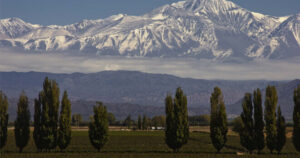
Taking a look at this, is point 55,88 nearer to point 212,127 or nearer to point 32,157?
point 32,157

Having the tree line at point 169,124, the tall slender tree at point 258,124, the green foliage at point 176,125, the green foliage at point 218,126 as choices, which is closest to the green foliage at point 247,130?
the tree line at point 169,124

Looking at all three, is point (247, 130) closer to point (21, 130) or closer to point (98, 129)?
point (98, 129)

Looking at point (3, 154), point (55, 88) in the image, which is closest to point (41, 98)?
point (55, 88)

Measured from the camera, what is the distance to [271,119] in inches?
5556

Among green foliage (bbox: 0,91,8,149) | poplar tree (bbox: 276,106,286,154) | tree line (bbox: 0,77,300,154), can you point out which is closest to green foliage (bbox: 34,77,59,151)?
tree line (bbox: 0,77,300,154)

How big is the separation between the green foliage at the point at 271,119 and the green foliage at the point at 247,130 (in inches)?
134

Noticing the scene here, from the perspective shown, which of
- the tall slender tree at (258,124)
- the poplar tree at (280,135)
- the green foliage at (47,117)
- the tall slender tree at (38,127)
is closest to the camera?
the green foliage at (47,117)

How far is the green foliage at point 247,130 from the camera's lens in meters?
140

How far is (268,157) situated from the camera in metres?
130

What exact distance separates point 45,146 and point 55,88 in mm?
13586

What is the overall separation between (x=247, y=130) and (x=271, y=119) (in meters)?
6.06

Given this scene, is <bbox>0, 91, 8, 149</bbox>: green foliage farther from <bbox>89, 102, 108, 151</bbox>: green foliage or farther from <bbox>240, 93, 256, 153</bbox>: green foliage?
<bbox>240, 93, 256, 153</bbox>: green foliage

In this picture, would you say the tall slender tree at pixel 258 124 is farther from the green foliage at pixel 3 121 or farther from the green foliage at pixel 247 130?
the green foliage at pixel 3 121

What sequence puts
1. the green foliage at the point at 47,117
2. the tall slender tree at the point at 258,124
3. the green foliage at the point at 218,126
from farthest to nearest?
the green foliage at the point at 218,126 → the tall slender tree at the point at 258,124 → the green foliage at the point at 47,117
